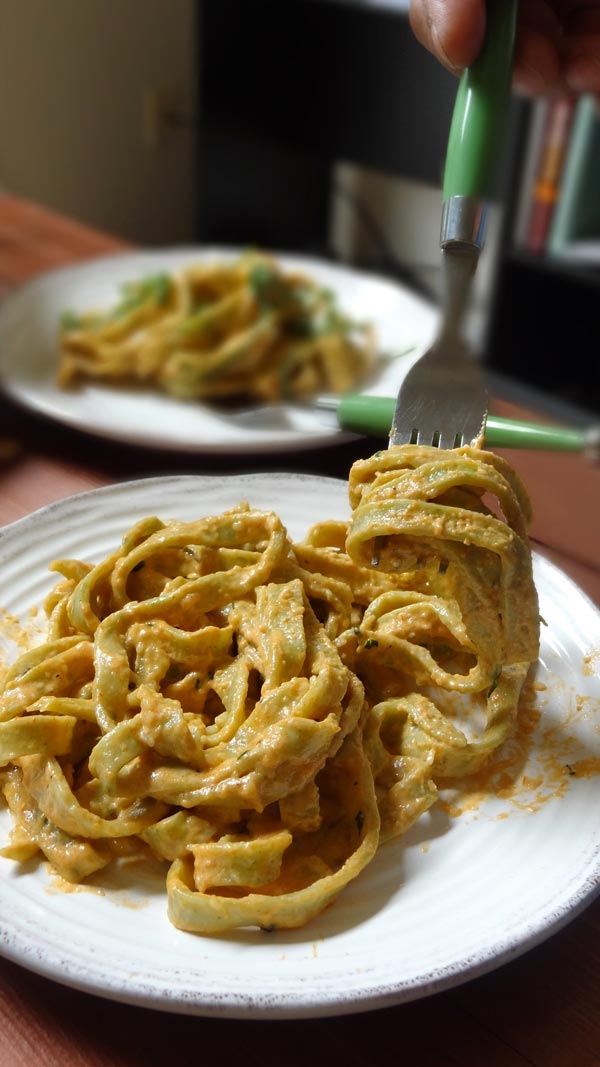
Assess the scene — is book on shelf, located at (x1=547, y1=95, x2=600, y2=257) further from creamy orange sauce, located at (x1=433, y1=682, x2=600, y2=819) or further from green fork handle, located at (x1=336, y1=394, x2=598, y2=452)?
creamy orange sauce, located at (x1=433, y1=682, x2=600, y2=819)

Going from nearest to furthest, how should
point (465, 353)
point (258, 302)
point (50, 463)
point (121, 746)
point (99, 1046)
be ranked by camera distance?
point (99, 1046) → point (121, 746) → point (465, 353) → point (50, 463) → point (258, 302)

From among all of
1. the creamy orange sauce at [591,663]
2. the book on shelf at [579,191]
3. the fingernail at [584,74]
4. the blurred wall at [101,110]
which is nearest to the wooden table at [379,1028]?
the creamy orange sauce at [591,663]

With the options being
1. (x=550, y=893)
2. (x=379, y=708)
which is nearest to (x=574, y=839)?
(x=550, y=893)

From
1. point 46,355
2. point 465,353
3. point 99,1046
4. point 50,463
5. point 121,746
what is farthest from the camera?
point 46,355

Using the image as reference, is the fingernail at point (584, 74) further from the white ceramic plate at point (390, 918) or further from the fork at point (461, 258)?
the white ceramic plate at point (390, 918)

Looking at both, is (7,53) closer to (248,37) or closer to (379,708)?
(248,37)

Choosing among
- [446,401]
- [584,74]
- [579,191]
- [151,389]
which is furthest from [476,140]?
[579,191]

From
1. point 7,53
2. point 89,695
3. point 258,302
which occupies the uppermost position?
point 7,53
